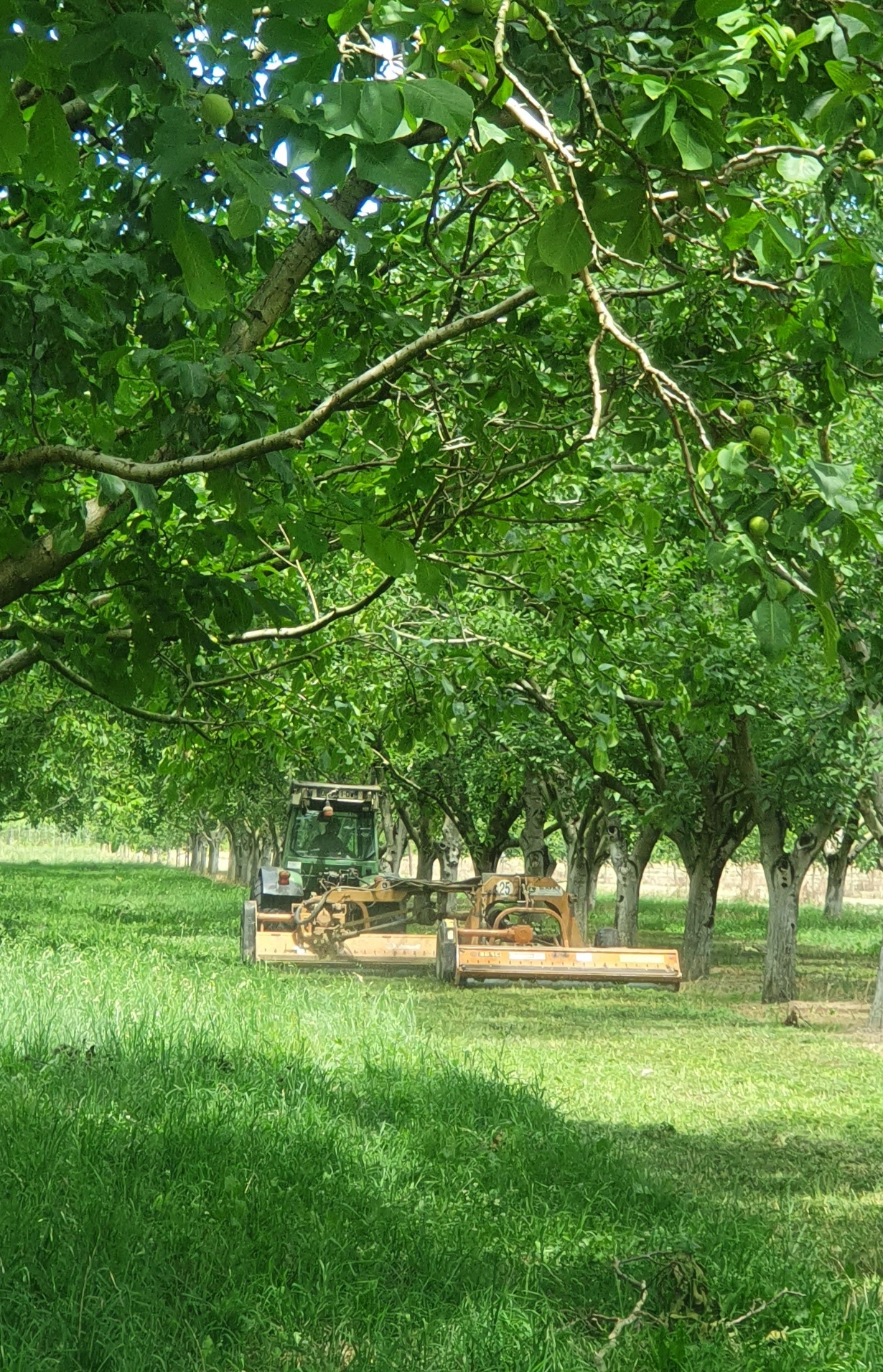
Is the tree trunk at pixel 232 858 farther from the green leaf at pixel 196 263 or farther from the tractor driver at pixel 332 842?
the green leaf at pixel 196 263

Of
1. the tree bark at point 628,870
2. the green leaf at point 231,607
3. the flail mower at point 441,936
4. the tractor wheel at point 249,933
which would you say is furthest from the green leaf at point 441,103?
the tree bark at point 628,870

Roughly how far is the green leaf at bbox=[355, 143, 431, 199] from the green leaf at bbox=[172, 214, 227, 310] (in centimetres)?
25

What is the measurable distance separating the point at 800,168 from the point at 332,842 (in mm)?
22206

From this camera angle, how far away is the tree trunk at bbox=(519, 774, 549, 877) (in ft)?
→ 84.6

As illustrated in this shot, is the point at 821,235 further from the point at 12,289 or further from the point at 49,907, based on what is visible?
the point at 49,907

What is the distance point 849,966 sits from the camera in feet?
86.6

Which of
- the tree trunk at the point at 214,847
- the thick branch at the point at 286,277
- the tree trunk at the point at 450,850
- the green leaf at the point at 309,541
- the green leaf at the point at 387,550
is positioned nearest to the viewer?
the green leaf at the point at 387,550

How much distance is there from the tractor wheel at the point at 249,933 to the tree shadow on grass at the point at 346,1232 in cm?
1068

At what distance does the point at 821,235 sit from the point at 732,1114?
27.3 ft

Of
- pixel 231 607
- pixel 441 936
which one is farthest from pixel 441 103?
pixel 441 936

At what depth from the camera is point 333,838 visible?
24.2 m

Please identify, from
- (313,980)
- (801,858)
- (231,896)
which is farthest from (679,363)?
(231,896)

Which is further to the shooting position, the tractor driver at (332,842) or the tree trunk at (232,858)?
the tree trunk at (232,858)

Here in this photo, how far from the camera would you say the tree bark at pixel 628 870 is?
23859 millimetres
